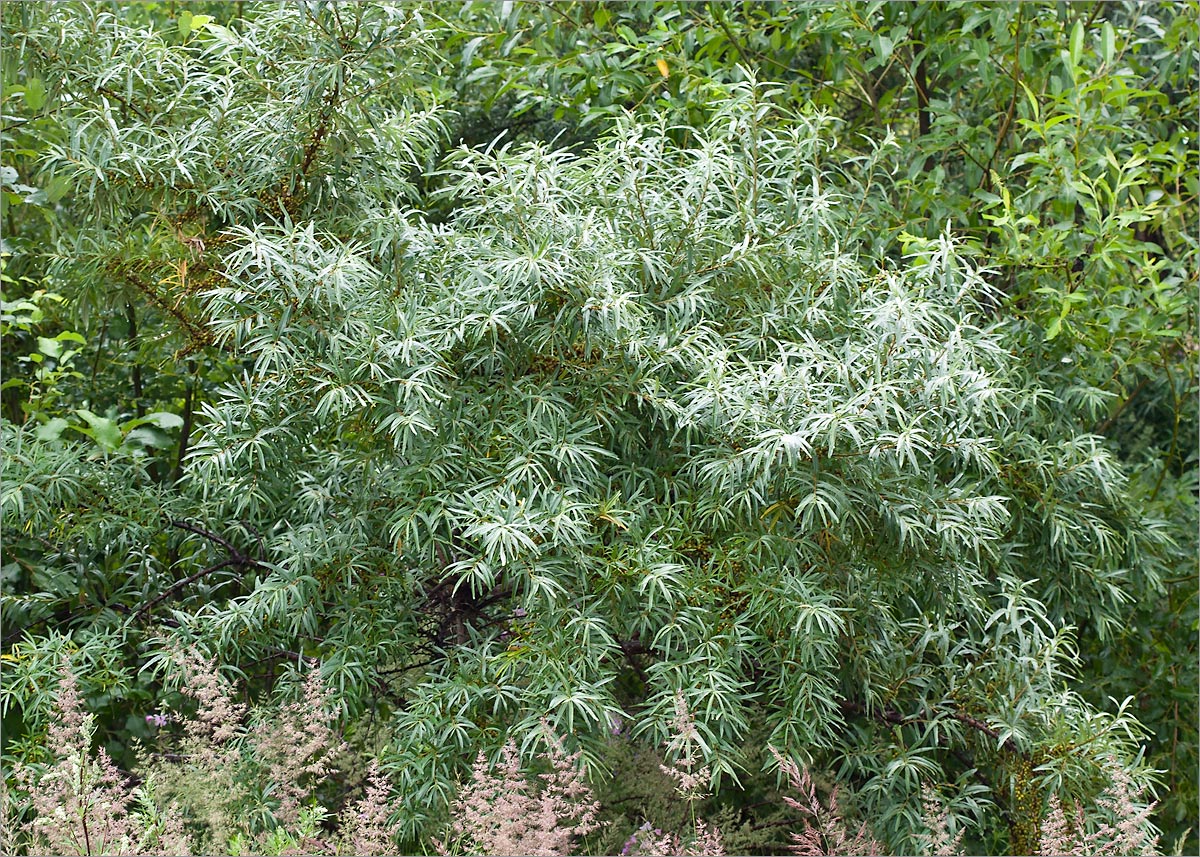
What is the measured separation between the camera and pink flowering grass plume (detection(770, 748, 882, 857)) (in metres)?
1.95

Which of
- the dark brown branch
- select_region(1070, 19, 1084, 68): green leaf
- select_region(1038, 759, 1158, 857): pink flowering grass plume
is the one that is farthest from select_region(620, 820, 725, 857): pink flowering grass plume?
select_region(1070, 19, 1084, 68): green leaf

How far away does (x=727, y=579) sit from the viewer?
7.15 feet

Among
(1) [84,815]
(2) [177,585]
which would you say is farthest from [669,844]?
(2) [177,585]

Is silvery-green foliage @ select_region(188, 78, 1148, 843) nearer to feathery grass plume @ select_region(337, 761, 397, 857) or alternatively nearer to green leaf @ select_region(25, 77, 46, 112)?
feathery grass plume @ select_region(337, 761, 397, 857)

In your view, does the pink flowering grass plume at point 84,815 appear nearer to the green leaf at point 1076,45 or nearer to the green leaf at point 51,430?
the green leaf at point 51,430

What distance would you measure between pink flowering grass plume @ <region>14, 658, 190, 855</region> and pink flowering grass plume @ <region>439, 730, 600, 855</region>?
1.65 ft

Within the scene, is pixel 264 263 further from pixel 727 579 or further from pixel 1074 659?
pixel 1074 659

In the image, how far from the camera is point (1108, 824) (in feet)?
7.44

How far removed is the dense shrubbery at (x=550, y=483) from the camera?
2.06m

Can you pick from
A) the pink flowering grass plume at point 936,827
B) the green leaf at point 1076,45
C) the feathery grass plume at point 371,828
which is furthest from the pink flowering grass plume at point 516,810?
the green leaf at point 1076,45

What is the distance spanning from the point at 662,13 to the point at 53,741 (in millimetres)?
2413

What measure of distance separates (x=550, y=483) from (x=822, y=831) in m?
0.88

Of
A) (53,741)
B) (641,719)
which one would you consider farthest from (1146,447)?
(53,741)

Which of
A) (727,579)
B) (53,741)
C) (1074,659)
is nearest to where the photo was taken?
(53,741)
